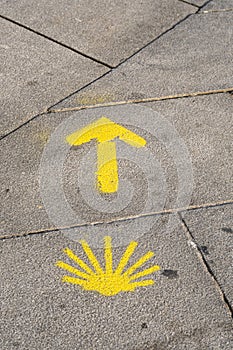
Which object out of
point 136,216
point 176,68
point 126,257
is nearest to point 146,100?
point 176,68

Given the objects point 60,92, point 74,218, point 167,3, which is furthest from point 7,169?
point 167,3

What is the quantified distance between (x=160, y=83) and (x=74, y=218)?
1764mm

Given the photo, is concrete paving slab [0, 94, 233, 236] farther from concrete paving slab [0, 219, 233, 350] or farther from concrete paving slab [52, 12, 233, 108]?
concrete paving slab [0, 219, 233, 350]

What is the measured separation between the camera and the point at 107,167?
464 centimetres

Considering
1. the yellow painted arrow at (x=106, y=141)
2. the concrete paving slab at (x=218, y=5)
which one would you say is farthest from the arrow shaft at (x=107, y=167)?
the concrete paving slab at (x=218, y=5)

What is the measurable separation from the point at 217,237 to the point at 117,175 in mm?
860

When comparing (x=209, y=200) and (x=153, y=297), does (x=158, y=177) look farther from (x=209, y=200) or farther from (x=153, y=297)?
(x=153, y=297)

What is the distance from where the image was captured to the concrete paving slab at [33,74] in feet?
17.1

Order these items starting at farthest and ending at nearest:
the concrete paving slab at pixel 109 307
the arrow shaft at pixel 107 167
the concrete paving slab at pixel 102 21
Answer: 1. the concrete paving slab at pixel 102 21
2. the arrow shaft at pixel 107 167
3. the concrete paving slab at pixel 109 307

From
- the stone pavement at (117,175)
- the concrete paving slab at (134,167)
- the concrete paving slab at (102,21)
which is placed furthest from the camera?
the concrete paving slab at (102,21)

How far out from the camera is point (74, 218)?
167 inches

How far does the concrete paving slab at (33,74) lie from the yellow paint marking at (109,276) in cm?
144

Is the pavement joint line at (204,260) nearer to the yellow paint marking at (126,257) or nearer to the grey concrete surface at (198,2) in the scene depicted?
the yellow paint marking at (126,257)

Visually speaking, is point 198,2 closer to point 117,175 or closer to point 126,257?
point 117,175
